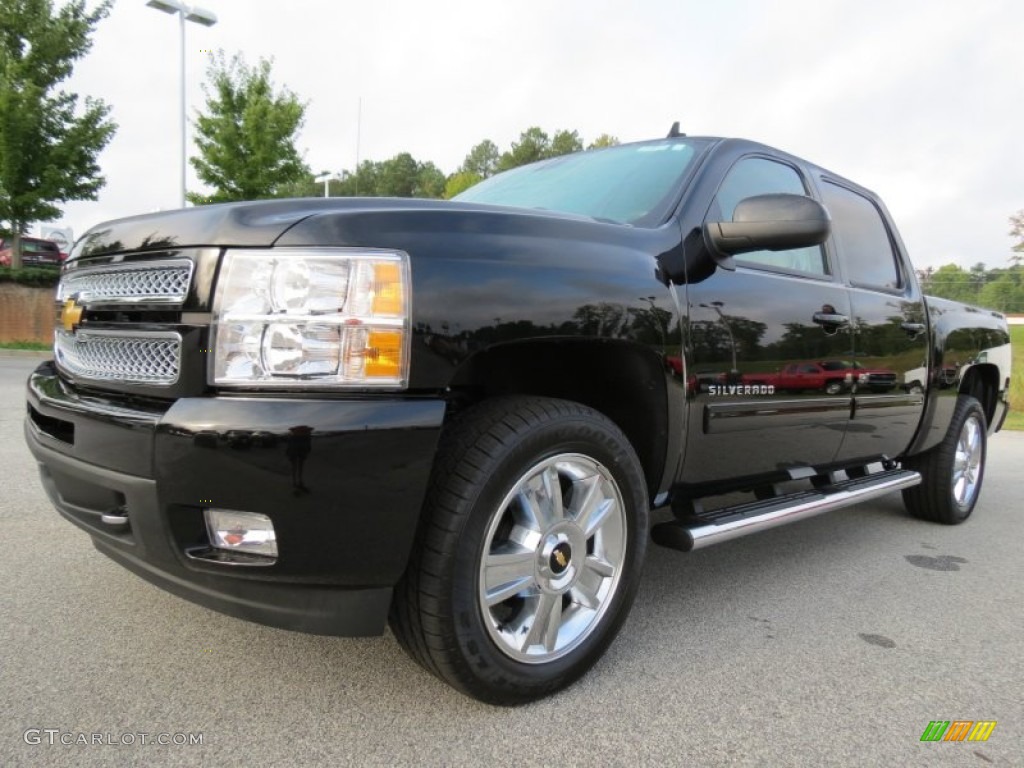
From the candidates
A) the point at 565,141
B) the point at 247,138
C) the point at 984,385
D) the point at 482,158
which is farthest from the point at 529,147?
the point at 984,385

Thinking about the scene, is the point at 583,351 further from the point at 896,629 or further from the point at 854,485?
the point at 854,485

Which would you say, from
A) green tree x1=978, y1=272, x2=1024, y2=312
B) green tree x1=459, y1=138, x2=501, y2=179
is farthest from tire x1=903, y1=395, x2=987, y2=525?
green tree x1=459, y1=138, x2=501, y2=179

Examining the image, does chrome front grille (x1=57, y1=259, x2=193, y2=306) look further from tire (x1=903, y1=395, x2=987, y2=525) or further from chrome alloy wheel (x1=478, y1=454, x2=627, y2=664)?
tire (x1=903, y1=395, x2=987, y2=525)

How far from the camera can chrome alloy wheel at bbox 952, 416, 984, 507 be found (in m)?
4.49

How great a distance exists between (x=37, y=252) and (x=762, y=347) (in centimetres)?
2696

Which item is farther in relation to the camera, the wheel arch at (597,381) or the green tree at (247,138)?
the green tree at (247,138)

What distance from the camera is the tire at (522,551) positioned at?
1818 mm

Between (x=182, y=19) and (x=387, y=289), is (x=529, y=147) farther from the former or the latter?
(x=387, y=289)

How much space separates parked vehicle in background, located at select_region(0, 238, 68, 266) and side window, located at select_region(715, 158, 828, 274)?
25142mm

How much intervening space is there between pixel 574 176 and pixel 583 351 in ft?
4.09

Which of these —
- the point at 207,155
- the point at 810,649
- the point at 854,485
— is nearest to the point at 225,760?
the point at 810,649

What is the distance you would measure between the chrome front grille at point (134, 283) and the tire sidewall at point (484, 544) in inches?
35.8

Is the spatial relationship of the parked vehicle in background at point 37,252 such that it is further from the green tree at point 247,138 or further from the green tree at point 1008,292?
the green tree at point 1008,292

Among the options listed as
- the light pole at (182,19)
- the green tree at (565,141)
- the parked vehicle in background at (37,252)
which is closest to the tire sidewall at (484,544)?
the light pole at (182,19)
